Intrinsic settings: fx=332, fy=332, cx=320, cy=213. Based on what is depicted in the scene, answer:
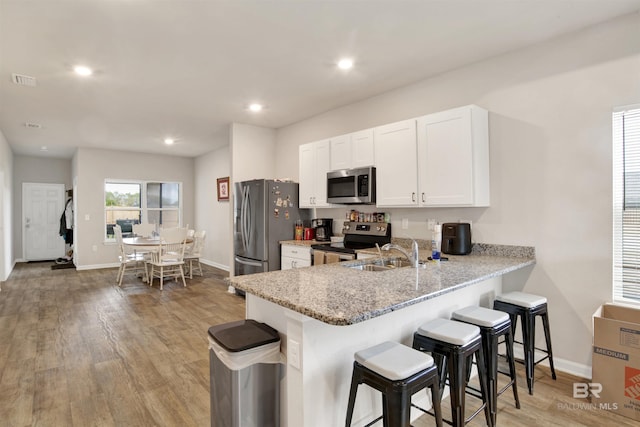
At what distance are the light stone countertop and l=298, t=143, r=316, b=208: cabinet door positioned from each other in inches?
78.7

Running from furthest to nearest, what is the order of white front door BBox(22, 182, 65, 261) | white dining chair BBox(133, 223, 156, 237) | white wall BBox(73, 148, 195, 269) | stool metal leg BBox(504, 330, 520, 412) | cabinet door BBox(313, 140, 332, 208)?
white front door BBox(22, 182, 65, 261), white wall BBox(73, 148, 195, 269), white dining chair BBox(133, 223, 156, 237), cabinet door BBox(313, 140, 332, 208), stool metal leg BBox(504, 330, 520, 412)

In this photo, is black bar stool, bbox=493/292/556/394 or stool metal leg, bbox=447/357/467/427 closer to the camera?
stool metal leg, bbox=447/357/467/427

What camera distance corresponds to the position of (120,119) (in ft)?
16.5

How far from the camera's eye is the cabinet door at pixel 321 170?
4141 millimetres

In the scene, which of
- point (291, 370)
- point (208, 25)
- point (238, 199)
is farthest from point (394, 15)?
point (238, 199)

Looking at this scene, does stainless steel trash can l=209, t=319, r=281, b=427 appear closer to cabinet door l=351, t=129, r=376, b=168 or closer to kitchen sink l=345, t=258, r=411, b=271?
kitchen sink l=345, t=258, r=411, b=271

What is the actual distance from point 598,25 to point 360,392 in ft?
10.1

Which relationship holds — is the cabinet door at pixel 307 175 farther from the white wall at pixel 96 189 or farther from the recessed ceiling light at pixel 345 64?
the white wall at pixel 96 189

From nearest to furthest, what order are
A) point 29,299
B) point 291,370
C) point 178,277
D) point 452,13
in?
point 291,370 → point 452,13 → point 29,299 → point 178,277

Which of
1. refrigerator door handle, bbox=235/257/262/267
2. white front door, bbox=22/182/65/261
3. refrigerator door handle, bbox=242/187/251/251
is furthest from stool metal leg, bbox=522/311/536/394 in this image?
white front door, bbox=22/182/65/261

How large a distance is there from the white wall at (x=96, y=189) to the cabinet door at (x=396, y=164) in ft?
21.6

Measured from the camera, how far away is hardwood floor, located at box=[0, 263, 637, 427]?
2.11 m

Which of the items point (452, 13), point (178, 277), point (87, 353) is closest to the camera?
point (452, 13)

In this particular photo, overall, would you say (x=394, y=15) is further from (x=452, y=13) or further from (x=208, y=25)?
(x=208, y=25)
